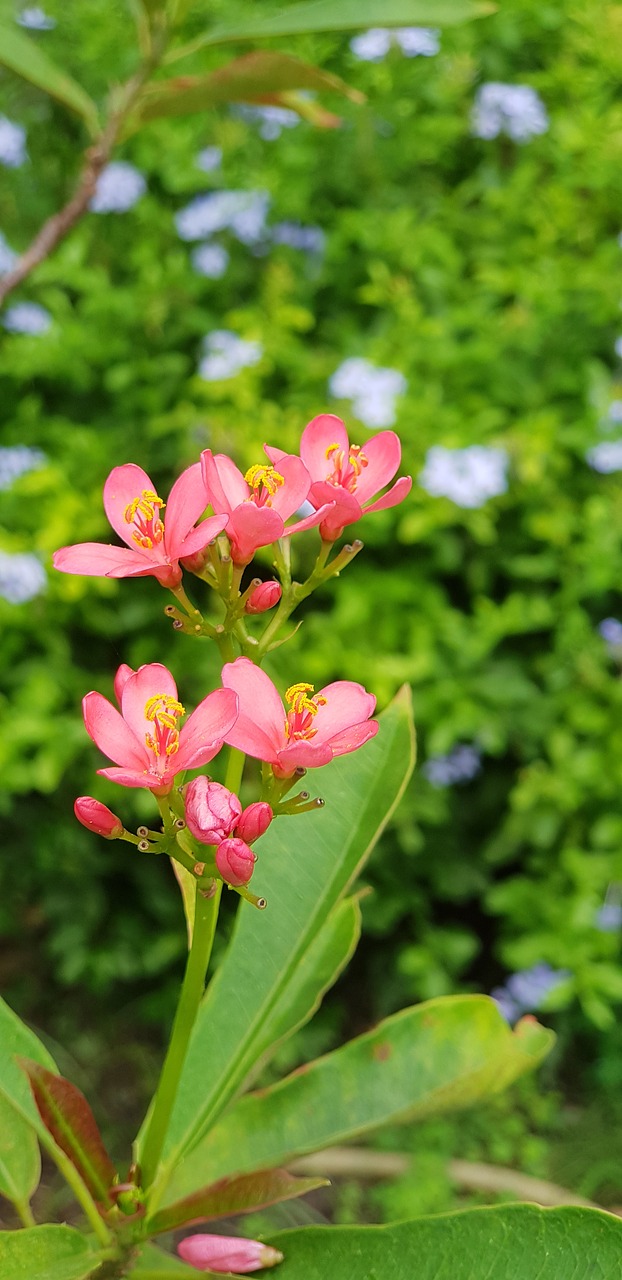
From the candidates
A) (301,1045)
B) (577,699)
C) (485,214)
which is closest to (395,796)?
(577,699)

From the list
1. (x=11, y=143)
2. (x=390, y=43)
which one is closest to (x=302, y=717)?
(x=11, y=143)

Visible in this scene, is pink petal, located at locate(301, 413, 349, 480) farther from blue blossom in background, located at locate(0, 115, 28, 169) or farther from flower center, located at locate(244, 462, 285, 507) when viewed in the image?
blue blossom in background, located at locate(0, 115, 28, 169)

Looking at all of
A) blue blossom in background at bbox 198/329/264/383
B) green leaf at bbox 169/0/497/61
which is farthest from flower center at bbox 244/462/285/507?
blue blossom in background at bbox 198/329/264/383

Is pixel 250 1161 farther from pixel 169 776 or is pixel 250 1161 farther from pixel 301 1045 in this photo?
pixel 301 1045

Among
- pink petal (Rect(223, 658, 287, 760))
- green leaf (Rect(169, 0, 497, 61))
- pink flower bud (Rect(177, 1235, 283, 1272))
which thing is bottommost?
pink flower bud (Rect(177, 1235, 283, 1272))

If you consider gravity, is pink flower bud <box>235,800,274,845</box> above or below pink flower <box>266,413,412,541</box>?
below

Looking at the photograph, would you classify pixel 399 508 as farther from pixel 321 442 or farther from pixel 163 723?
pixel 163 723
